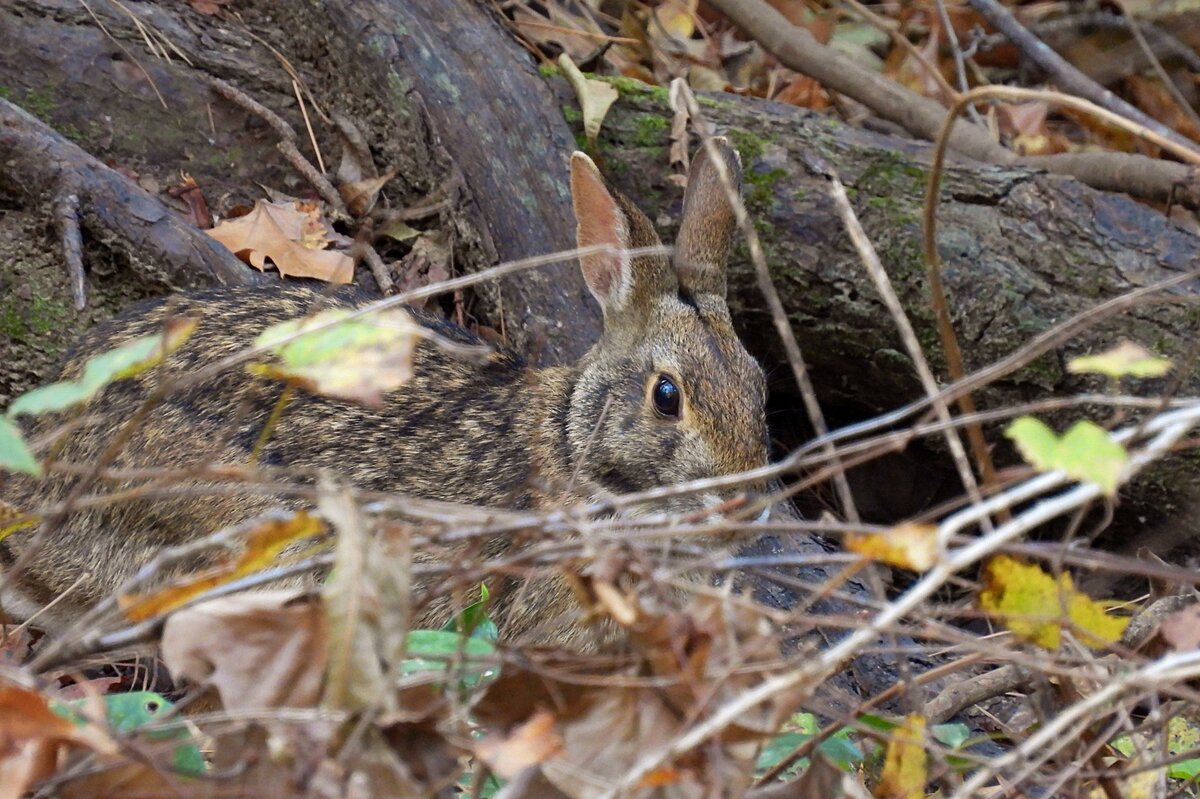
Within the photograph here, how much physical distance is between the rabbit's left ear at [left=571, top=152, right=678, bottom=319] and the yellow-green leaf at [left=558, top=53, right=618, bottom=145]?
3.97ft

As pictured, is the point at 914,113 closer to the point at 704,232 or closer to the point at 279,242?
the point at 704,232

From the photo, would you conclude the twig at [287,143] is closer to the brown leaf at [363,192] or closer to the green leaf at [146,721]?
the brown leaf at [363,192]

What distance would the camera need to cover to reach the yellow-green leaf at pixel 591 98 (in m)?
5.82

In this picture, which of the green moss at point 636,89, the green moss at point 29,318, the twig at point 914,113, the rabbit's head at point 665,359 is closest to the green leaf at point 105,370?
the rabbit's head at point 665,359

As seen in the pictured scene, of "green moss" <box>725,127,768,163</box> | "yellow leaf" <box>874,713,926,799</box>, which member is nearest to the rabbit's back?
"green moss" <box>725,127,768,163</box>

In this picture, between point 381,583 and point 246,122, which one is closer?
point 381,583

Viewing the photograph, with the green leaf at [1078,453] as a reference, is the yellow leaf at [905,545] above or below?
below

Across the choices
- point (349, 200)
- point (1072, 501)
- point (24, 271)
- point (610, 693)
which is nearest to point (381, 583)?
point (610, 693)

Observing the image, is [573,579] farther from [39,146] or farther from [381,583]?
[39,146]

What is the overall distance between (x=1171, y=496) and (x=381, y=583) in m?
4.36

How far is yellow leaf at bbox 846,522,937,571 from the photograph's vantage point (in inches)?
75.4

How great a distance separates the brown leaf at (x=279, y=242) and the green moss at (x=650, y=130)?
1.47m

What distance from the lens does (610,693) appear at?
7.08 feet

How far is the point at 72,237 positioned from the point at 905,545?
414cm
